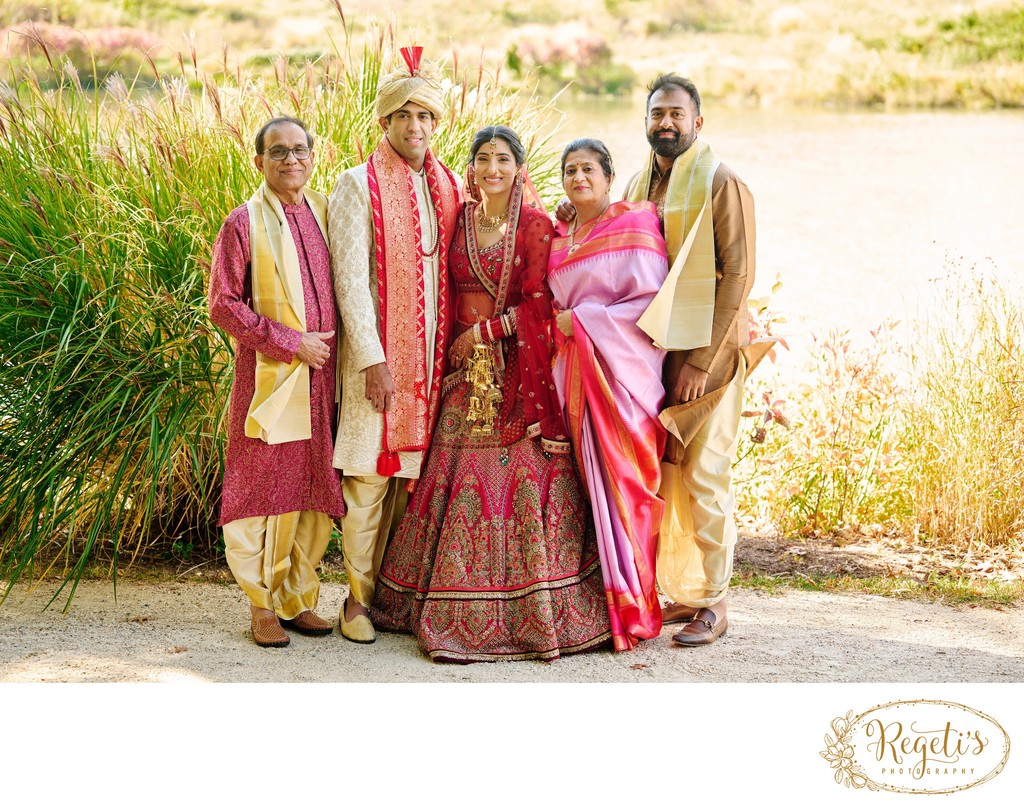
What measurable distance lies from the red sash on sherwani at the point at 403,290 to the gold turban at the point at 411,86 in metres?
0.15

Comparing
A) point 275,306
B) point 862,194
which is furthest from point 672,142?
point 862,194

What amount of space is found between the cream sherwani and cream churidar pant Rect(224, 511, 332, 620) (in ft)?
0.36

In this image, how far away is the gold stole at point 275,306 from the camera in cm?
297

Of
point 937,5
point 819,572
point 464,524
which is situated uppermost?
point 937,5

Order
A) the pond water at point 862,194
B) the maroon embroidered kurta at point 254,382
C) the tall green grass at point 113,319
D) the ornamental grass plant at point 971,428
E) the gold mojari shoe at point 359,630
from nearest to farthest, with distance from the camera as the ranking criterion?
the maroon embroidered kurta at point 254,382
the gold mojari shoe at point 359,630
the tall green grass at point 113,319
the ornamental grass plant at point 971,428
the pond water at point 862,194

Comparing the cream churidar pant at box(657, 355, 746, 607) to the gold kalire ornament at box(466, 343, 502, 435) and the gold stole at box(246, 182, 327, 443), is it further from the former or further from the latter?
the gold stole at box(246, 182, 327, 443)

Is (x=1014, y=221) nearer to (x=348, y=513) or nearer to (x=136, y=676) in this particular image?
(x=348, y=513)

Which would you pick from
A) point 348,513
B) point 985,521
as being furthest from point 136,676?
point 985,521

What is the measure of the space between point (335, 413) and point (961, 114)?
6.72 meters

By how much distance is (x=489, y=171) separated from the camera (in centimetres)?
302

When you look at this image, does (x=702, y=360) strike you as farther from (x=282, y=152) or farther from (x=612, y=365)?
(x=282, y=152)

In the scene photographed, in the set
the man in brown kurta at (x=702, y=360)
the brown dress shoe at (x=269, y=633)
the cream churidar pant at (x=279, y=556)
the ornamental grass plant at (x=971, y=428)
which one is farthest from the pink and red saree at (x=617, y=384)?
the ornamental grass plant at (x=971, y=428)

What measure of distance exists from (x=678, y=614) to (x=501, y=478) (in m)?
0.79

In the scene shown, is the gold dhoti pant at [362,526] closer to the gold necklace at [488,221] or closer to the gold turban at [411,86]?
the gold necklace at [488,221]
